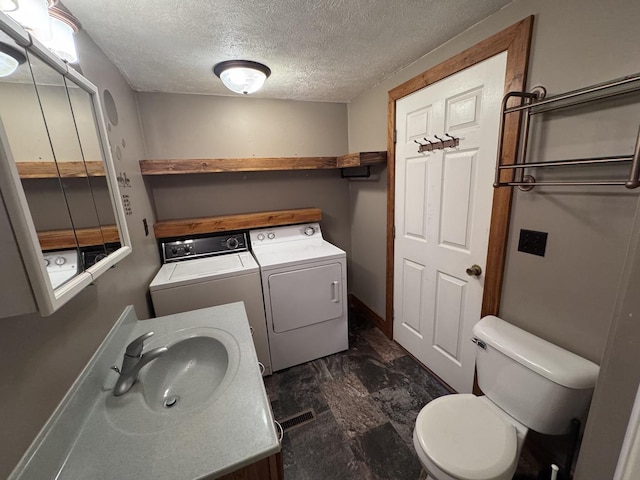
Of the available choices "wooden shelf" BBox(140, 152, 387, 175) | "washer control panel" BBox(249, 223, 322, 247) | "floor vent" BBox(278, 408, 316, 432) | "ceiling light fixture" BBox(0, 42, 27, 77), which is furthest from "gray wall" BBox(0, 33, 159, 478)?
"floor vent" BBox(278, 408, 316, 432)

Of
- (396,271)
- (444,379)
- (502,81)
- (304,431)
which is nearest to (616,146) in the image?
(502,81)

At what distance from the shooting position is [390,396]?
6.10 ft

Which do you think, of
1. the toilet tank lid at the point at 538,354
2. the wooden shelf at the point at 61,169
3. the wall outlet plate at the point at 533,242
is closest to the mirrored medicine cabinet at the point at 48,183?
the wooden shelf at the point at 61,169

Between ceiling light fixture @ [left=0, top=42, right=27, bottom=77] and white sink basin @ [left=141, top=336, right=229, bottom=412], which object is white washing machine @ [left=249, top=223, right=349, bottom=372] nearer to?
white sink basin @ [left=141, top=336, right=229, bottom=412]

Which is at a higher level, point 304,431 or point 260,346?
point 260,346

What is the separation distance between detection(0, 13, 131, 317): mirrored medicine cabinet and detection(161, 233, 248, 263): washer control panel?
1.09 meters

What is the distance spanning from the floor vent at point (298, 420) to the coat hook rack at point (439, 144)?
1.95 meters


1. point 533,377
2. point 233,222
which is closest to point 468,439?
point 533,377

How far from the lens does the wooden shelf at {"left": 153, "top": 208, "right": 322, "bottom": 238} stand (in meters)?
2.11

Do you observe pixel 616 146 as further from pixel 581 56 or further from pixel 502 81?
pixel 502 81

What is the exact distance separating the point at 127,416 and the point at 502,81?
2084 mm

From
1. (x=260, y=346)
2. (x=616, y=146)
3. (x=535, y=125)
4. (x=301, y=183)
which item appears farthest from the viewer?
(x=301, y=183)

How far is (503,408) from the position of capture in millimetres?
1239

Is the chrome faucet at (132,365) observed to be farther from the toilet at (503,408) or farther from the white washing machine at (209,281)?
the toilet at (503,408)
